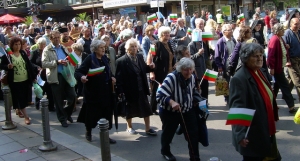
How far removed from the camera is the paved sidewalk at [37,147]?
592cm

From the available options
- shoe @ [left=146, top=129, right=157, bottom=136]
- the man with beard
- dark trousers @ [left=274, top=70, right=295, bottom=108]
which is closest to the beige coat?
the man with beard

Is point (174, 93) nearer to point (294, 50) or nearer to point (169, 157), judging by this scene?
point (169, 157)

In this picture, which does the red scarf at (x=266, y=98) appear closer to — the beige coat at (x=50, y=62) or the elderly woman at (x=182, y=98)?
the elderly woman at (x=182, y=98)

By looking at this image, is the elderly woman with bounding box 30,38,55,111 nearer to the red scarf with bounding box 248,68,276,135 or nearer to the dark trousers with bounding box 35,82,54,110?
the dark trousers with bounding box 35,82,54,110

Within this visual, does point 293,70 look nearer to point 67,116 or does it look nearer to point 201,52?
A: point 201,52

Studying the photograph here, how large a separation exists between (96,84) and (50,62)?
1.65m

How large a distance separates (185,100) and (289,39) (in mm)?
3543

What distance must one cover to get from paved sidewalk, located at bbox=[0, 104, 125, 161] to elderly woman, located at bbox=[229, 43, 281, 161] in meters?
2.50

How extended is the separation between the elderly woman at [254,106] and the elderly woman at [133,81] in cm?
287

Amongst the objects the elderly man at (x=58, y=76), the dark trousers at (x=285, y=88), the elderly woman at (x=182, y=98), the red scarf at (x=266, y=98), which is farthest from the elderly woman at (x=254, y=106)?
the elderly man at (x=58, y=76)

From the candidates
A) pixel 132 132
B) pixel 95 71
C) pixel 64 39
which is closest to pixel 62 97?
pixel 64 39

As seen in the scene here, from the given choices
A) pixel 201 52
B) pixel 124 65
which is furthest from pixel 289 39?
pixel 124 65

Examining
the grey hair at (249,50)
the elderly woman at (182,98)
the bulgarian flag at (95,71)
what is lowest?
the elderly woman at (182,98)

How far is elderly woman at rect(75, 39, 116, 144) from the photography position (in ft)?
20.5
